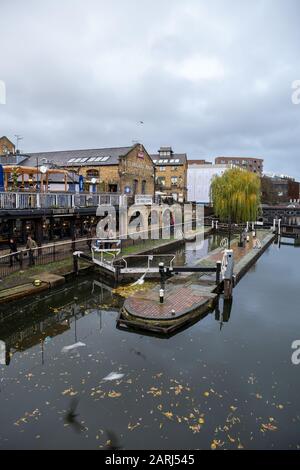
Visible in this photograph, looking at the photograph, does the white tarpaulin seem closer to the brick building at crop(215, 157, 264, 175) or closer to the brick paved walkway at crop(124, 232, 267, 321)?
the brick building at crop(215, 157, 264, 175)

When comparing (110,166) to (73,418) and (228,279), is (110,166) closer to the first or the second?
(228,279)

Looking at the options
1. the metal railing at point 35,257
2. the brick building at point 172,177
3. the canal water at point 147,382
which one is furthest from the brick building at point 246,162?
the canal water at point 147,382

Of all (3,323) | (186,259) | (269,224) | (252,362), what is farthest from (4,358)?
(269,224)

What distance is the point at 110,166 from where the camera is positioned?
34.1m

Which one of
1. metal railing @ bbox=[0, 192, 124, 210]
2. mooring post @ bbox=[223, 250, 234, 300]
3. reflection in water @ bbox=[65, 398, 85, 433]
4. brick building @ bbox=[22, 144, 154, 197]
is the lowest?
reflection in water @ bbox=[65, 398, 85, 433]

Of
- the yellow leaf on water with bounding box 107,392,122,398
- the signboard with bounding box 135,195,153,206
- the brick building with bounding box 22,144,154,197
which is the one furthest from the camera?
the brick building with bounding box 22,144,154,197

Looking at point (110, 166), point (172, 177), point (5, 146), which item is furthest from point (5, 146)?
point (172, 177)

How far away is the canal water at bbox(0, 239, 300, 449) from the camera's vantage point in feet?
21.4

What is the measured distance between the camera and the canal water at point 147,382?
654 centimetres

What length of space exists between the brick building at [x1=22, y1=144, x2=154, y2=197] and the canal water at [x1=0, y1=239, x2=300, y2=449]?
21860 millimetres

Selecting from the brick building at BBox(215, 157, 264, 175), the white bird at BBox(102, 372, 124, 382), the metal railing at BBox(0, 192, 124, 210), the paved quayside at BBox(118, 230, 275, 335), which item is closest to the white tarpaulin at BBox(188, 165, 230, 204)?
the metal railing at BBox(0, 192, 124, 210)

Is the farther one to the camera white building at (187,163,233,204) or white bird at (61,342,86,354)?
white building at (187,163,233,204)

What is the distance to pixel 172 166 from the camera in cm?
5750

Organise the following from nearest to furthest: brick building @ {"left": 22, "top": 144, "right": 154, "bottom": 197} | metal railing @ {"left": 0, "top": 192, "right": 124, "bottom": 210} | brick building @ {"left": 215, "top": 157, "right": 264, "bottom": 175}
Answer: metal railing @ {"left": 0, "top": 192, "right": 124, "bottom": 210} < brick building @ {"left": 22, "top": 144, "right": 154, "bottom": 197} < brick building @ {"left": 215, "top": 157, "right": 264, "bottom": 175}
